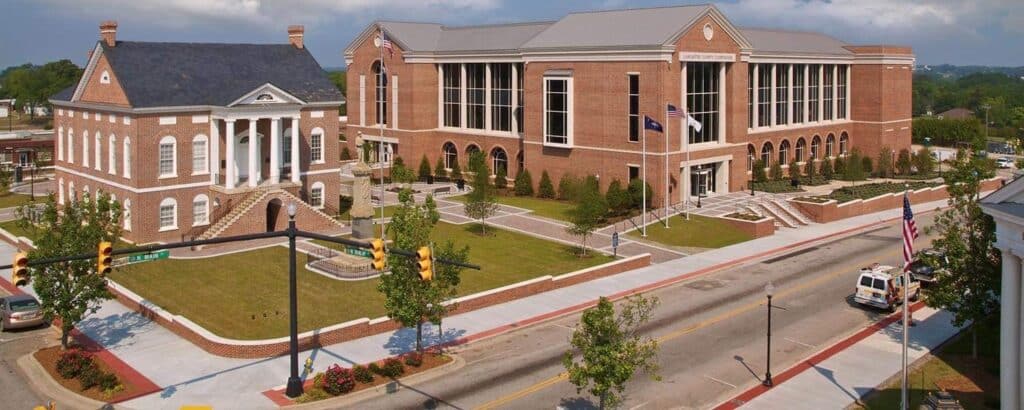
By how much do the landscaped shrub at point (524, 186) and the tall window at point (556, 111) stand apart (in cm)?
292

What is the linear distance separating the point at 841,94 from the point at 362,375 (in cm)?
7138

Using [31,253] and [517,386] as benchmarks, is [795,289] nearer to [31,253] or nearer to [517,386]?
[517,386]

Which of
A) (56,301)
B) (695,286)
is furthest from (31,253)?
(695,286)

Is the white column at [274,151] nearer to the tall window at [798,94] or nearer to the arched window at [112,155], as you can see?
the arched window at [112,155]

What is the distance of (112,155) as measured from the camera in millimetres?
51719

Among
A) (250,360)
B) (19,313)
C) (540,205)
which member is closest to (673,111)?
(540,205)

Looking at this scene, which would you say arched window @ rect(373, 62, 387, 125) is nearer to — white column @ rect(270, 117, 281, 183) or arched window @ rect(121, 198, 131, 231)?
white column @ rect(270, 117, 281, 183)

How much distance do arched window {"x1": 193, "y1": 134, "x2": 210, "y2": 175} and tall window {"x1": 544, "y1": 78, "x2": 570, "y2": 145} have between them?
25025mm

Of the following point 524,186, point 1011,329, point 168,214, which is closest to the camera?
point 1011,329

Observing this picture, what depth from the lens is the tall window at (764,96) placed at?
253 feet

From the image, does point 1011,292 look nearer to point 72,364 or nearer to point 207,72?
point 72,364

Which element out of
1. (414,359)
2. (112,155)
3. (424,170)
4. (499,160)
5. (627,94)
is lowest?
(414,359)

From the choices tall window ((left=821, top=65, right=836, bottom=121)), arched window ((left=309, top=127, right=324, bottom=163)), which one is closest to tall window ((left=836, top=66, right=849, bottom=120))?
tall window ((left=821, top=65, right=836, bottom=121))

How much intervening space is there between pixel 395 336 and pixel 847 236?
32.5m
